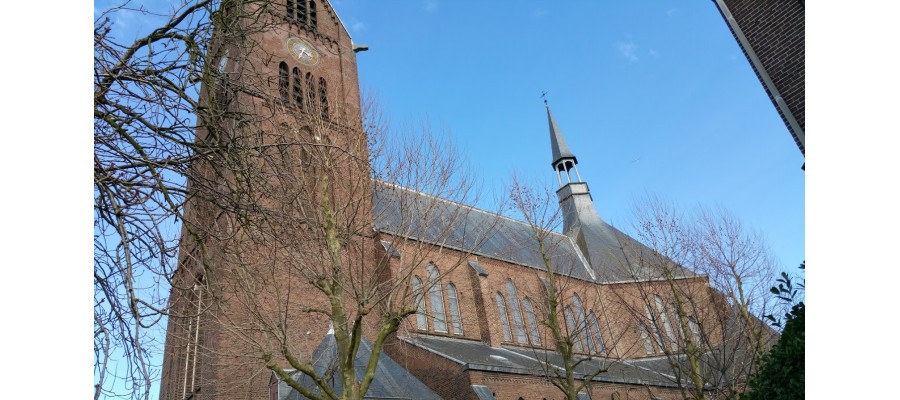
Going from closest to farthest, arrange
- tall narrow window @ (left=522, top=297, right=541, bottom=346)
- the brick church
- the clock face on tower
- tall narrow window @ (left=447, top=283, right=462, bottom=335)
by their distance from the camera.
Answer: the brick church
tall narrow window @ (left=447, top=283, right=462, bottom=335)
the clock face on tower
tall narrow window @ (left=522, top=297, right=541, bottom=346)

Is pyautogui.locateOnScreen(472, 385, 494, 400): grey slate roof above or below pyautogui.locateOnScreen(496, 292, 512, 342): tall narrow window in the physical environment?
below

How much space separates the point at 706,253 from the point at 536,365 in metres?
6.03

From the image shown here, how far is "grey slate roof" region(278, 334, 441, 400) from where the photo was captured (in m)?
14.7

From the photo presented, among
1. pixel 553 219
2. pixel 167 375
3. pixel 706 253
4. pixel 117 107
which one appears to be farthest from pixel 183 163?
pixel 167 375

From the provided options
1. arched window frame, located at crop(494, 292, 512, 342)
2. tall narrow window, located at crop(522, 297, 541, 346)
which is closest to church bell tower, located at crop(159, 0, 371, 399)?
arched window frame, located at crop(494, 292, 512, 342)

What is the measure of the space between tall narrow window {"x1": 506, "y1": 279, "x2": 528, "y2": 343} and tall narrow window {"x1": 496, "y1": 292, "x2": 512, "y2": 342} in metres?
0.36

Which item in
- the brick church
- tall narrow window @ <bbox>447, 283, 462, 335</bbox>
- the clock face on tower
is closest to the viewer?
the brick church

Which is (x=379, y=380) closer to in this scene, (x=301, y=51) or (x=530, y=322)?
(x=530, y=322)

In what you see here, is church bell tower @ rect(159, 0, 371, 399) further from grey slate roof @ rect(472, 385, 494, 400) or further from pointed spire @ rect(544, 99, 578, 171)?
pointed spire @ rect(544, 99, 578, 171)

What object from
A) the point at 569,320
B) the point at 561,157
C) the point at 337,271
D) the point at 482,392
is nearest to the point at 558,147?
the point at 561,157

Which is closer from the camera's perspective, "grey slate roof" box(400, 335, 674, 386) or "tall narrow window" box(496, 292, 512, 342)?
"grey slate roof" box(400, 335, 674, 386)

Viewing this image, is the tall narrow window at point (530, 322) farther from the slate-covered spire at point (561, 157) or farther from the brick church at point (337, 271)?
the slate-covered spire at point (561, 157)

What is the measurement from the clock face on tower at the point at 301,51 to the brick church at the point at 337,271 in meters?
0.05

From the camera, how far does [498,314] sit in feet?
74.4
